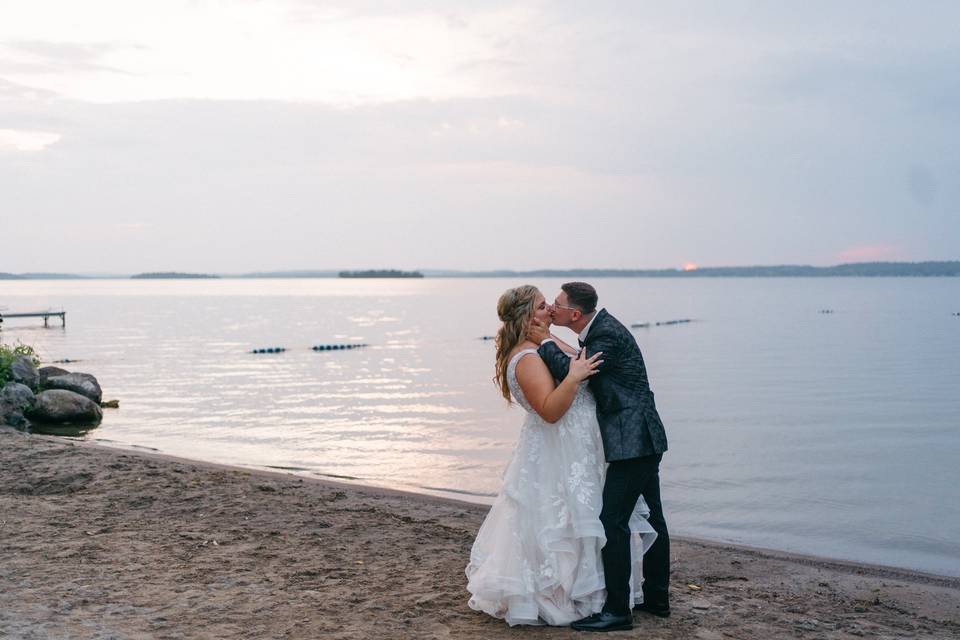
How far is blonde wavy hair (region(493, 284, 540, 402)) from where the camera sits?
6.03m

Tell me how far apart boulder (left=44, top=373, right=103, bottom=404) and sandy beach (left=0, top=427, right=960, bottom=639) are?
12045 mm

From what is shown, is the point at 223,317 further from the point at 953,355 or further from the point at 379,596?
the point at 379,596

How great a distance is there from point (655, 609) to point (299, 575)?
A: 9.79 feet

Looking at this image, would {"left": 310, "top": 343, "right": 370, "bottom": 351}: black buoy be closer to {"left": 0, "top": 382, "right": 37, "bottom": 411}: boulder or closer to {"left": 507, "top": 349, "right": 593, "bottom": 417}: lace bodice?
{"left": 0, "top": 382, "right": 37, "bottom": 411}: boulder

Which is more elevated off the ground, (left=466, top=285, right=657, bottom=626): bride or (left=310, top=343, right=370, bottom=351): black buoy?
(left=466, top=285, right=657, bottom=626): bride

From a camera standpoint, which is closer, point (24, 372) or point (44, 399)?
point (44, 399)

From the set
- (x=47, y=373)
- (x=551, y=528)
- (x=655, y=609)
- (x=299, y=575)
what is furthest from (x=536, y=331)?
(x=47, y=373)

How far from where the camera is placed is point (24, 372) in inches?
849

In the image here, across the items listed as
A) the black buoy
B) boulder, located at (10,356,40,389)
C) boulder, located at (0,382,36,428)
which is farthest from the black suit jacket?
the black buoy

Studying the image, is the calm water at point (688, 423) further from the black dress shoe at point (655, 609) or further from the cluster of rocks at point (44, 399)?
the black dress shoe at point (655, 609)

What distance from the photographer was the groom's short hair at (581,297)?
19.9 feet

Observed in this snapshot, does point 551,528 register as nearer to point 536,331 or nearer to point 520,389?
point 520,389

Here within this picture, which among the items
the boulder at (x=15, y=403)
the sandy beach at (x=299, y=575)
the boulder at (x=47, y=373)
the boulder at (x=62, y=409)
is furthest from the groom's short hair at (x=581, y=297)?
the boulder at (x=47, y=373)

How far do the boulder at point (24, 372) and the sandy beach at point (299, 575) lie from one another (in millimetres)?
10989
